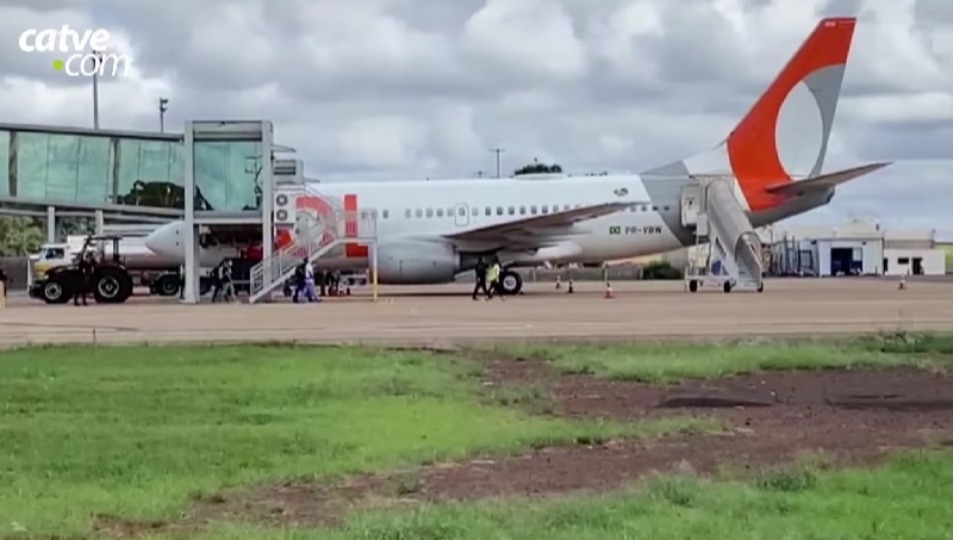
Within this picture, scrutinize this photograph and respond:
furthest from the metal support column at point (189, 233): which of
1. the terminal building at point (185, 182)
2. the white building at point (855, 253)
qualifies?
the white building at point (855, 253)

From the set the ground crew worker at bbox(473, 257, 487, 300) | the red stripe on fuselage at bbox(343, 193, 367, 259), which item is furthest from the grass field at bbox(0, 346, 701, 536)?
the red stripe on fuselage at bbox(343, 193, 367, 259)

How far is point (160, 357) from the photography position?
1719 centimetres

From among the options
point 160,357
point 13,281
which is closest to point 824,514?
point 160,357

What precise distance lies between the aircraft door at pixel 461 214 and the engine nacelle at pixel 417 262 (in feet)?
5.54

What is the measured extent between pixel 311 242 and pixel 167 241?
5.08 m

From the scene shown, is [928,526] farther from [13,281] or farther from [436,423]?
[13,281]

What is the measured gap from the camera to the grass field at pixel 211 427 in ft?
26.1

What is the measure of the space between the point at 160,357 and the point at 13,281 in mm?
61233

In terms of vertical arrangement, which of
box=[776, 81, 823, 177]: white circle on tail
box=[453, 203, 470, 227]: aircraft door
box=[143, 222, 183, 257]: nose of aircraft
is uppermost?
box=[776, 81, 823, 177]: white circle on tail

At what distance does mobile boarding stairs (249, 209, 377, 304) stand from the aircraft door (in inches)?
102

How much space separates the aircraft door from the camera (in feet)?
147

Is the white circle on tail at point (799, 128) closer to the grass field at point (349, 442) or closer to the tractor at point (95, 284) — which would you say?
the tractor at point (95, 284)

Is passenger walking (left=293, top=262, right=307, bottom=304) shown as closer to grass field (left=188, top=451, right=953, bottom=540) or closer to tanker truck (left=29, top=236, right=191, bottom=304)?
tanker truck (left=29, top=236, right=191, bottom=304)

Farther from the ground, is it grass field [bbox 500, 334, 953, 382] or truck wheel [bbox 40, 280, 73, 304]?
truck wheel [bbox 40, 280, 73, 304]
